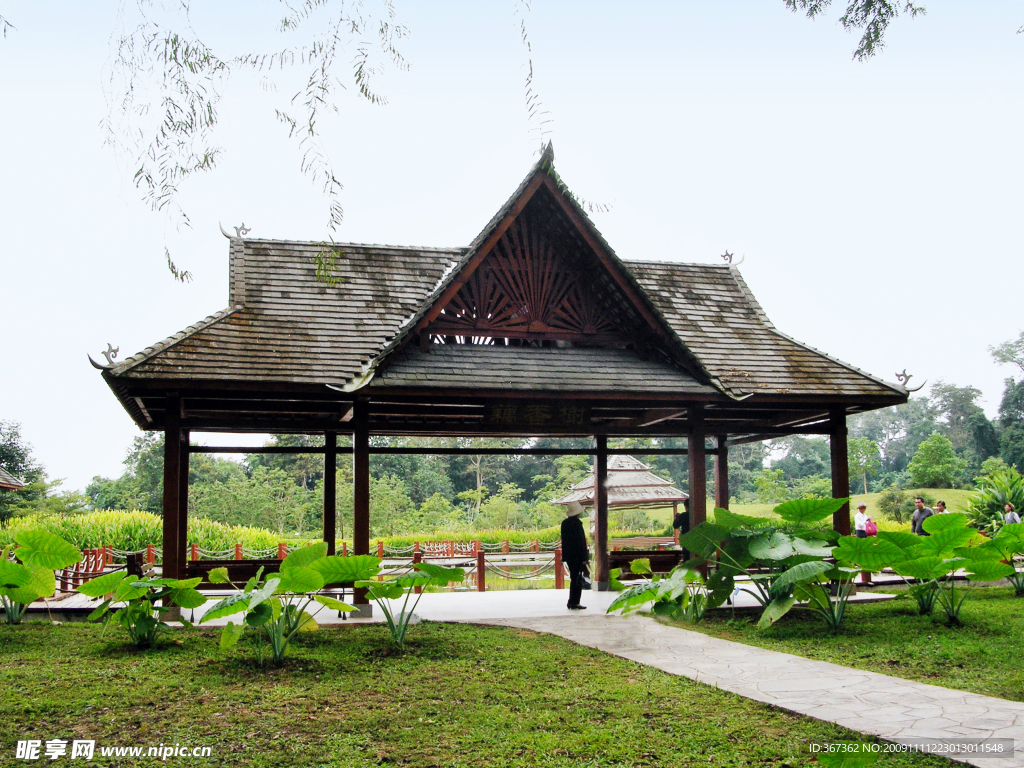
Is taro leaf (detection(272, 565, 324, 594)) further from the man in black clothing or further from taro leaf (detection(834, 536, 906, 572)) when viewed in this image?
taro leaf (detection(834, 536, 906, 572))

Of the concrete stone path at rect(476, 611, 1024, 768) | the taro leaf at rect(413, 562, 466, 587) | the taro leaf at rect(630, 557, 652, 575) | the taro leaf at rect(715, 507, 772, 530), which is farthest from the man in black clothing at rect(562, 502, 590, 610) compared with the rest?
the taro leaf at rect(413, 562, 466, 587)

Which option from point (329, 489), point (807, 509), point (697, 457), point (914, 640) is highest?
point (697, 457)

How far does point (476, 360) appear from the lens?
407 inches

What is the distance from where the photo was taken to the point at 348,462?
3456 cm

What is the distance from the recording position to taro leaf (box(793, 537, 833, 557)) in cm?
836

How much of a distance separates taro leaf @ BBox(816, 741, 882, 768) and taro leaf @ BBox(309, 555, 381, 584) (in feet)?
13.2

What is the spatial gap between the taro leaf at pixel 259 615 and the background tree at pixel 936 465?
37.4m

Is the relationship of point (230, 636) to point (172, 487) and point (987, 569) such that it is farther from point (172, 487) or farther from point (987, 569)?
point (987, 569)

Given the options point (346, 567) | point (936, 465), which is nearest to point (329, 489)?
point (346, 567)

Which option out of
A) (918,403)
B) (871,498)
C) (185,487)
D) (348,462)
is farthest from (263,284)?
(918,403)

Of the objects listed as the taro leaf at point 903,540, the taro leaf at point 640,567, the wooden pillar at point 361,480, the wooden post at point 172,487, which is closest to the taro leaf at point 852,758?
the taro leaf at point 903,540

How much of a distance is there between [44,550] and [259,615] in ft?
8.19

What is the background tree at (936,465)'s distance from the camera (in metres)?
37.8

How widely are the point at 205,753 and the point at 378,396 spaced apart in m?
5.32
